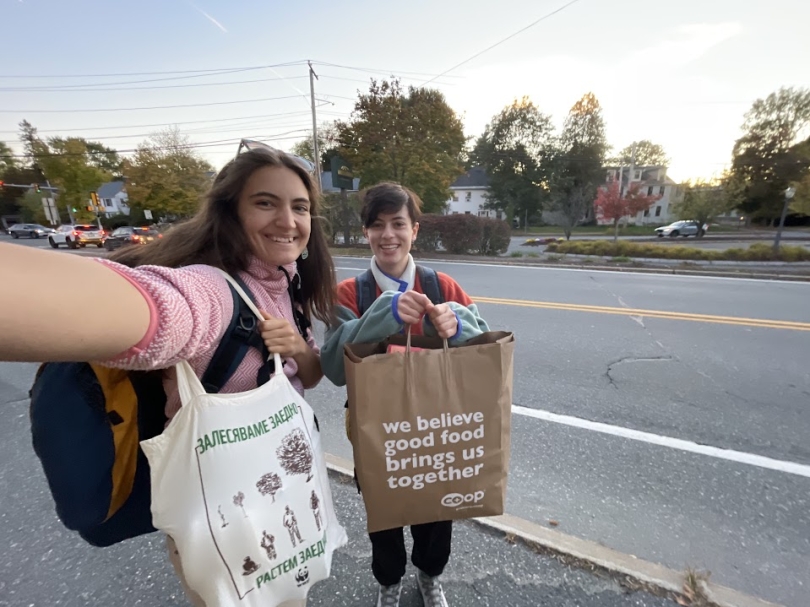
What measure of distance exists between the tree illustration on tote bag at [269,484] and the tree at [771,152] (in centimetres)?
4210

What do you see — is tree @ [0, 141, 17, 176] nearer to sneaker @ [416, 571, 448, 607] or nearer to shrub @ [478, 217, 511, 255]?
shrub @ [478, 217, 511, 255]

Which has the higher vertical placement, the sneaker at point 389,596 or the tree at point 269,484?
the tree at point 269,484

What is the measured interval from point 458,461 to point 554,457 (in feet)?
5.83

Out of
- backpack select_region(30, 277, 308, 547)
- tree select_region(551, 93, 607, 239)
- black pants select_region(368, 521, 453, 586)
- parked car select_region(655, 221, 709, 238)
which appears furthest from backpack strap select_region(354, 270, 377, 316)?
tree select_region(551, 93, 607, 239)

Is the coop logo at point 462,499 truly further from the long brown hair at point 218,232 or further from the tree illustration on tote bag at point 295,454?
the long brown hair at point 218,232

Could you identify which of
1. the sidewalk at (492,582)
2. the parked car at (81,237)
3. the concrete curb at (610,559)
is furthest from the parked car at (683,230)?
the parked car at (81,237)

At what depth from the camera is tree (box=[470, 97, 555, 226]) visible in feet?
131

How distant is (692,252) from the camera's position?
42.9 ft

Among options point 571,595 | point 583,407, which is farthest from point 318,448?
point 583,407

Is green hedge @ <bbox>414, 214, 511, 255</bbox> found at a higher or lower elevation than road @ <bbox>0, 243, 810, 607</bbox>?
higher

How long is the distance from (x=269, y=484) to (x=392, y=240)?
1.11m

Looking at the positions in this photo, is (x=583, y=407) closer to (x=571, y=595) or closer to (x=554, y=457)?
(x=554, y=457)

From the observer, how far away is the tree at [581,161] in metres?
37.4

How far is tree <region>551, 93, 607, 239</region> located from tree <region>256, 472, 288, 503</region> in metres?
40.1
